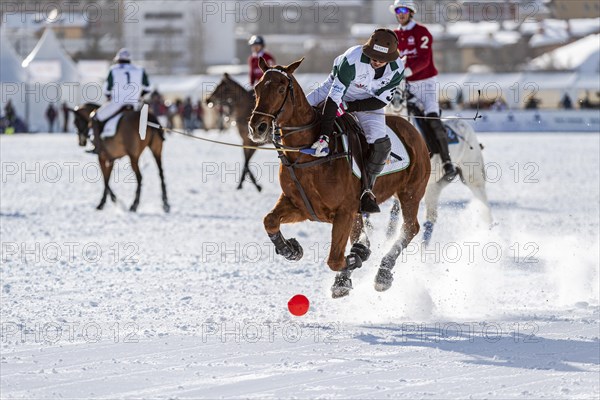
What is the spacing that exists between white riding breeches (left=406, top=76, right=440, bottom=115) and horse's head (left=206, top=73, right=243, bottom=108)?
309 inches

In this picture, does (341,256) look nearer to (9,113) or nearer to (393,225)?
(393,225)

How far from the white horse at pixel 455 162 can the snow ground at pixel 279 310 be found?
406 mm

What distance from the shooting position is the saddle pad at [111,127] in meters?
16.9

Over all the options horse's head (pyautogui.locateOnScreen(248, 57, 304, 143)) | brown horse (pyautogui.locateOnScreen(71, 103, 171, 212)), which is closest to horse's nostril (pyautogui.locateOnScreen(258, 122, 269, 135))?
horse's head (pyautogui.locateOnScreen(248, 57, 304, 143))

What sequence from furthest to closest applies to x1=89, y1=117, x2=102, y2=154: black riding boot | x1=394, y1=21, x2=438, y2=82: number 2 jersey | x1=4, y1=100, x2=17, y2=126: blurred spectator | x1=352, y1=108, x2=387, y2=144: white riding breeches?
x1=4, y1=100, x2=17, y2=126: blurred spectator < x1=89, y1=117, x2=102, y2=154: black riding boot < x1=394, y1=21, x2=438, y2=82: number 2 jersey < x1=352, y1=108, x2=387, y2=144: white riding breeches

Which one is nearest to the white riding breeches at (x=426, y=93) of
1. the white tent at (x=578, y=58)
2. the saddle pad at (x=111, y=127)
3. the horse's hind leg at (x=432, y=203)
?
the horse's hind leg at (x=432, y=203)

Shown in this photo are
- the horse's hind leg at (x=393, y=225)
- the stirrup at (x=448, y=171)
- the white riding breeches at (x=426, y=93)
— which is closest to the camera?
the horse's hind leg at (x=393, y=225)

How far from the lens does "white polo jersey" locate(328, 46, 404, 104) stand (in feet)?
26.5

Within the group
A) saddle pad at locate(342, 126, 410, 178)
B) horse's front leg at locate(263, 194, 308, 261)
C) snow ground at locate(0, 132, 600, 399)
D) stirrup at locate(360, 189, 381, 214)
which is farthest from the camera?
saddle pad at locate(342, 126, 410, 178)

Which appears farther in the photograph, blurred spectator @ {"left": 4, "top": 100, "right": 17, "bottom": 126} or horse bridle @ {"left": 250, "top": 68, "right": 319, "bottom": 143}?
blurred spectator @ {"left": 4, "top": 100, "right": 17, "bottom": 126}

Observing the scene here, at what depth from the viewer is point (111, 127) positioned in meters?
16.9

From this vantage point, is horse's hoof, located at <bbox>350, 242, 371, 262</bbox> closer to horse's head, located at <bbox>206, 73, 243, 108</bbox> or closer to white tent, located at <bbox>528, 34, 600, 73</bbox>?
horse's head, located at <bbox>206, 73, 243, 108</bbox>

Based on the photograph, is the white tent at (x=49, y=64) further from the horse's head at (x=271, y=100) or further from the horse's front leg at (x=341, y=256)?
the horse's head at (x=271, y=100)

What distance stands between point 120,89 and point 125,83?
0.50 ft
